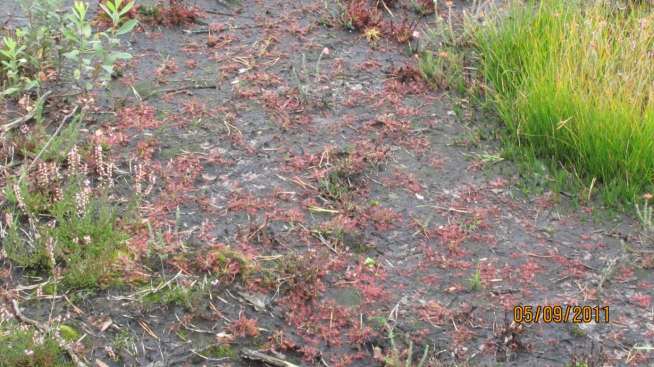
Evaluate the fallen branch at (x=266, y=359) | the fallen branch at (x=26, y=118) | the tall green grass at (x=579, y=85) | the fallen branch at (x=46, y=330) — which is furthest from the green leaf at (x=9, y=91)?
the tall green grass at (x=579, y=85)

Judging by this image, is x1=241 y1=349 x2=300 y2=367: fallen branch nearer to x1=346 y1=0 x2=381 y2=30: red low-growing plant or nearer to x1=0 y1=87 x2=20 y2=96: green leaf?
x1=0 y1=87 x2=20 y2=96: green leaf

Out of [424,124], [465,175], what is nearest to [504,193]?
[465,175]

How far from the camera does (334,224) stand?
4172mm

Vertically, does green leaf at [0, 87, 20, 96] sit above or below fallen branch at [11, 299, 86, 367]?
above

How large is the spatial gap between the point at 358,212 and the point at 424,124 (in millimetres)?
930

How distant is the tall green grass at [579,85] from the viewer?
4488mm

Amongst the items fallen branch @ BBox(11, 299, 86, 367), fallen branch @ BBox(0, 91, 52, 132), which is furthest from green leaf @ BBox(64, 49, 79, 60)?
fallen branch @ BBox(11, 299, 86, 367)

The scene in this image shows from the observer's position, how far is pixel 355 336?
11.9 feet

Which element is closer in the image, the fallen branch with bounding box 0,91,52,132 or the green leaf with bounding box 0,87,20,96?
the fallen branch with bounding box 0,91,52,132

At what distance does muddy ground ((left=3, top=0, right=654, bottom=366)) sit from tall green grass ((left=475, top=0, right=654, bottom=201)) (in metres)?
0.26

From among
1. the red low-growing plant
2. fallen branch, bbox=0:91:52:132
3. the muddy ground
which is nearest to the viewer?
the muddy ground

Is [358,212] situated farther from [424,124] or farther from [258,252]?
[424,124]

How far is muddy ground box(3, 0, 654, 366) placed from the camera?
3.63 meters

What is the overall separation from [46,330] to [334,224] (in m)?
1.46
